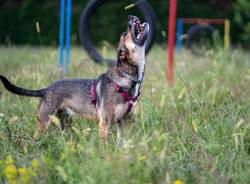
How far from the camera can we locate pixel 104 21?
73.5ft

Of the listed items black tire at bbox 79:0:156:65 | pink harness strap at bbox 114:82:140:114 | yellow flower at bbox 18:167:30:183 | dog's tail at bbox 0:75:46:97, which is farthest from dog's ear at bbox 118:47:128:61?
black tire at bbox 79:0:156:65


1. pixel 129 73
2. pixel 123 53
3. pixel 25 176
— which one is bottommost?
pixel 25 176

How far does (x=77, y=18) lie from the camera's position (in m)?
22.5

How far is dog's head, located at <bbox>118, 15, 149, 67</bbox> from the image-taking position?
521cm

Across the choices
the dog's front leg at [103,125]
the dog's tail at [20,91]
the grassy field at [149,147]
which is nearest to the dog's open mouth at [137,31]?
the grassy field at [149,147]

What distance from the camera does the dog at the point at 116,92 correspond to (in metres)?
5.21

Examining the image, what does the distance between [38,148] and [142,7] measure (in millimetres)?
3384

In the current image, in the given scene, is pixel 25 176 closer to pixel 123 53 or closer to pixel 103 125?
pixel 103 125

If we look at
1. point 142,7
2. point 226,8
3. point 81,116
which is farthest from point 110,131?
point 226,8

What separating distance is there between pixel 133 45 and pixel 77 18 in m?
17.6

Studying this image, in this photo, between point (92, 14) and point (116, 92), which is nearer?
point (116, 92)

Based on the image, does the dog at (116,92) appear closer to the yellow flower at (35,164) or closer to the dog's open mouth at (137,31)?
the dog's open mouth at (137,31)

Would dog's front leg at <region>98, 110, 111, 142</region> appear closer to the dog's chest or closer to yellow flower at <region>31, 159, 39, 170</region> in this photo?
the dog's chest

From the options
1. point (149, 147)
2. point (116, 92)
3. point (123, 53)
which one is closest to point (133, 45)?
point (123, 53)
